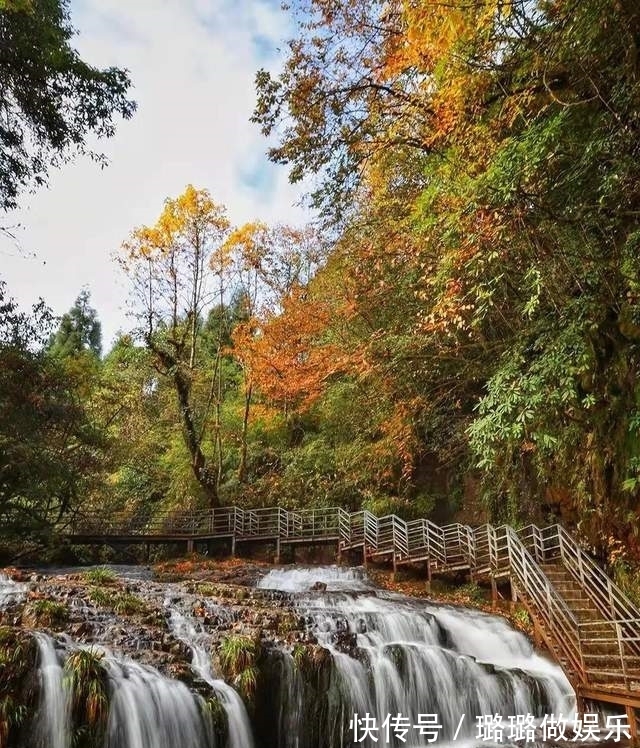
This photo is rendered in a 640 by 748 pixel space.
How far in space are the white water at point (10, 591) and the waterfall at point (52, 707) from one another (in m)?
2.21

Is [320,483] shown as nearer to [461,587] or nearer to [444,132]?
[461,587]

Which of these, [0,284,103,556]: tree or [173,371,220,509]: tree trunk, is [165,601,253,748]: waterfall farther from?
[173,371,220,509]: tree trunk

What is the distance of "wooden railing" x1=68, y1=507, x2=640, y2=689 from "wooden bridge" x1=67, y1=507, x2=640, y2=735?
22 millimetres

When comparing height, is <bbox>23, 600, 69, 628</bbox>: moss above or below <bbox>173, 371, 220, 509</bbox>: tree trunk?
below

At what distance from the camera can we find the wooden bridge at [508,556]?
687 cm

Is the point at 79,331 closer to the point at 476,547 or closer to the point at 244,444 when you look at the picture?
the point at 244,444

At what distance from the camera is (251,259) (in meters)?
20.2

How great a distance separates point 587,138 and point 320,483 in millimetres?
13296

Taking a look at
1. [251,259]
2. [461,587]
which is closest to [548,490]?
[461,587]

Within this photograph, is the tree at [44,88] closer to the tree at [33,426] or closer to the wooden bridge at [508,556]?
the tree at [33,426]

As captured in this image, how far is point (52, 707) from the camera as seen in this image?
4.34 meters

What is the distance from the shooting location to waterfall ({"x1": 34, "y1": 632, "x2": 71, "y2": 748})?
4.20 m

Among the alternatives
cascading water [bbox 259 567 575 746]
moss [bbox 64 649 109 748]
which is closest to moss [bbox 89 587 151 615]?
moss [bbox 64 649 109 748]

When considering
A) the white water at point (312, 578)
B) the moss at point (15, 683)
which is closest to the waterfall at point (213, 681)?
the moss at point (15, 683)
